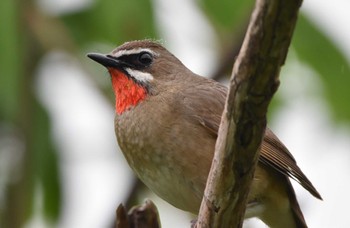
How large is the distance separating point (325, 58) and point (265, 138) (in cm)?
71

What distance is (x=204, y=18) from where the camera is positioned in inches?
259

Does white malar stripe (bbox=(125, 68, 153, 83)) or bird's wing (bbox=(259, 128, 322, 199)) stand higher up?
white malar stripe (bbox=(125, 68, 153, 83))

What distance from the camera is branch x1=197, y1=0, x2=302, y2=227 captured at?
338cm

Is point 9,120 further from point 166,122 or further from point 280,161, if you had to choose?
point 280,161

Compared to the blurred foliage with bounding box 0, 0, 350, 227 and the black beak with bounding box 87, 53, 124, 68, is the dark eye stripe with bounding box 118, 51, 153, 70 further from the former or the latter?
the blurred foliage with bounding box 0, 0, 350, 227

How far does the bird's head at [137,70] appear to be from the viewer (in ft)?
19.4

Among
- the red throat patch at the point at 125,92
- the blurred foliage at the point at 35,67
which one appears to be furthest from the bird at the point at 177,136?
the blurred foliage at the point at 35,67

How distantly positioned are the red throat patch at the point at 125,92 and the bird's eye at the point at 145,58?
222 mm

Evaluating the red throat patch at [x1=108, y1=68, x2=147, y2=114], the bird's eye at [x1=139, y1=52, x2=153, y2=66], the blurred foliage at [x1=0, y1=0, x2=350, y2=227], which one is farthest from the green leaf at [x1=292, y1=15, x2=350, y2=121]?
the red throat patch at [x1=108, y1=68, x2=147, y2=114]

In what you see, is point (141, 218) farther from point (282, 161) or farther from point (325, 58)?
point (325, 58)

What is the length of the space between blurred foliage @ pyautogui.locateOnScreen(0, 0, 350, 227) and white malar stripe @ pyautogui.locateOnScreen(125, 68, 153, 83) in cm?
28

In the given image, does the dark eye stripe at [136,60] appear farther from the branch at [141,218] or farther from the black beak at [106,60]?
the branch at [141,218]

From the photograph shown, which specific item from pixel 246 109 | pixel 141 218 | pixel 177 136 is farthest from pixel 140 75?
pixel 246 109

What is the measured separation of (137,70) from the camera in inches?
240
